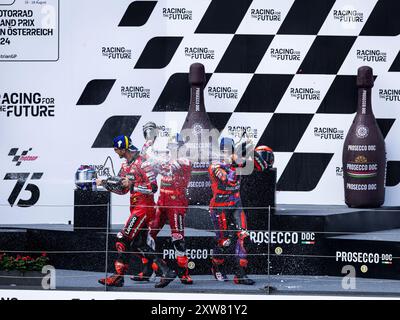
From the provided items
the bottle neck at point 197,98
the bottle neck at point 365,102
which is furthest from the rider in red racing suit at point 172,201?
the bottle neck at point 365,102

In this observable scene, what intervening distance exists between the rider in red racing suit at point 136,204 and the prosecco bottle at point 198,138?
0.79 metres

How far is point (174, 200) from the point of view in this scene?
828cm

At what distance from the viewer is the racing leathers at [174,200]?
26.9 ft

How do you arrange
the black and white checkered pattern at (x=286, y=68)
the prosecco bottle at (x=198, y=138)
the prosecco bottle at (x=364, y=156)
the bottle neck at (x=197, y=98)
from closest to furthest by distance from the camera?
the prosecco bottle at (x=364, y=156) < the prosecco bottle at (x=198, y=138) < the bottle neck at (x=197, y=98) < the black and white checkered pattern at (x=286, y=68)

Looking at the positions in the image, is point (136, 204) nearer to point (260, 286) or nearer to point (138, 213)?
point (138, 213)

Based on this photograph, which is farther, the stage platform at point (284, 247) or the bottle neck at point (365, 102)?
the bottle neck at point (365, 102)

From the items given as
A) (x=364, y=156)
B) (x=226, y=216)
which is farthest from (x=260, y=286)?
(x=364, y=156)

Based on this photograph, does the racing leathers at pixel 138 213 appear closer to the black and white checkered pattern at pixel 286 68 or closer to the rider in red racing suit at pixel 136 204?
the rider in red racing suit at pixel 136 204
